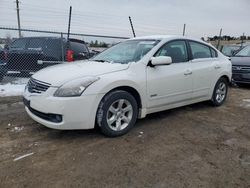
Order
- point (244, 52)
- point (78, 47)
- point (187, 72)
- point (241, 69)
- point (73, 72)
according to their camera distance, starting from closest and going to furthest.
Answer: point (73, 72)
point (187, 72)
point (241, 69)
point (78, 47)
point (244, 52)

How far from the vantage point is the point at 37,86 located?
415 cm

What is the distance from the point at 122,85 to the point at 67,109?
0.94 m

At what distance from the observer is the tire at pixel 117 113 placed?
4.09 m

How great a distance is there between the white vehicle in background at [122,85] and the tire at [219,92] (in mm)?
385

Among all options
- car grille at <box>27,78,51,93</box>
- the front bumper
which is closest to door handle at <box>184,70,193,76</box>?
the front bumper

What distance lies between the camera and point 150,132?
460cm

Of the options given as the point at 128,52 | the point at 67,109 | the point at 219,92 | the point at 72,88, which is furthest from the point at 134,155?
the point at 219,92

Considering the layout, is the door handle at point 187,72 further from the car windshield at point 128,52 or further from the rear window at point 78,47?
the rear window at point 78,47

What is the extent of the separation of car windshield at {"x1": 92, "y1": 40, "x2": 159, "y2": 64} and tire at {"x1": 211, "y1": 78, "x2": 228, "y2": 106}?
213cm

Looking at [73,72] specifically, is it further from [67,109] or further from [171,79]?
[171,79]

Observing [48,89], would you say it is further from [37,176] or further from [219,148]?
[219,148]

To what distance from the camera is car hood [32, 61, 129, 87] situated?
399 cm

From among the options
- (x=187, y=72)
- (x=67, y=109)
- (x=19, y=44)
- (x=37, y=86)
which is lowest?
(x=67, y=109)

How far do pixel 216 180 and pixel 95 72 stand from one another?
2219 millimetres
